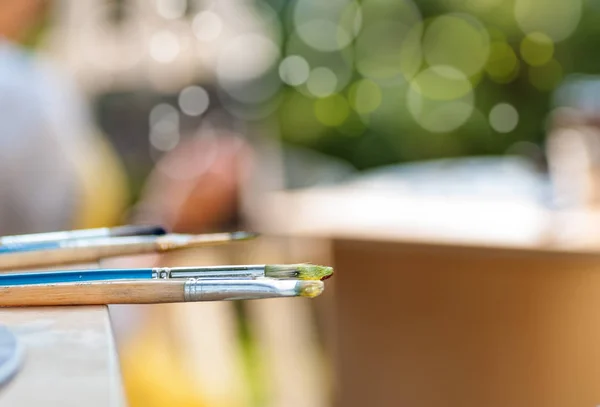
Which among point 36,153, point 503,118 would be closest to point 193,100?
point 503,118

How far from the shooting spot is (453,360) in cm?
97

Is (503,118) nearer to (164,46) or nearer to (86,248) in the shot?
(164,46)

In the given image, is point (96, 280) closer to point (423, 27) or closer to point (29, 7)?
point (29, 7)

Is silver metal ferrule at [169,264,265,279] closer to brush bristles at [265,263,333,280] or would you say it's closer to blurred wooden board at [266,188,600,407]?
brush bristles at [265,263,333,280]

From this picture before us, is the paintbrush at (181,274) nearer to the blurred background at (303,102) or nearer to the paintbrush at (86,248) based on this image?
the paintbrush at (86,248)

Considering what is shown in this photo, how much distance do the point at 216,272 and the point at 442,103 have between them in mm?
1597

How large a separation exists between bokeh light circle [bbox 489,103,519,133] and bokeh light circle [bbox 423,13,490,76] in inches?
3.8

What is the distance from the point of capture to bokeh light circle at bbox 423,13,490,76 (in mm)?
1819

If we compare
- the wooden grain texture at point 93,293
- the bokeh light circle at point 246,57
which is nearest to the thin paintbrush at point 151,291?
the wooden grain texture at point 93,293

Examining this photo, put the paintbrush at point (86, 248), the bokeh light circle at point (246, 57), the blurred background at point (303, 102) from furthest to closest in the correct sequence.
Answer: the bokeh light circle at point (246, 57) → the blurred background at point (303, 102) → the paintbrush at point (86, 248)

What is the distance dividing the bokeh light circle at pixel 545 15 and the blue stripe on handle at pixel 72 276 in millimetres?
1660

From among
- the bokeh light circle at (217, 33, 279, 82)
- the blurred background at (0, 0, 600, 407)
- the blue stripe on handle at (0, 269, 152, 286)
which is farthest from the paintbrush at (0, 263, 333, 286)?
the bokeh light circle at (217, 33, 279, 82)

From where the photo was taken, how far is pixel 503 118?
72.0 inches

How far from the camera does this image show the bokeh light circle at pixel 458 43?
182 centimetres
